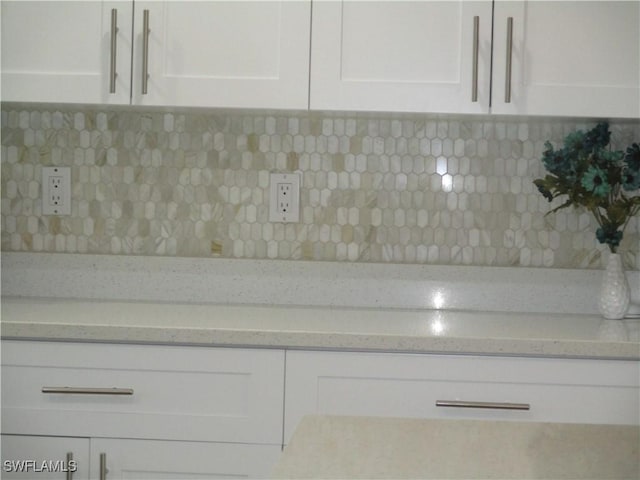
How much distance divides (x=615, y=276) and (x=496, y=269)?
33 cm

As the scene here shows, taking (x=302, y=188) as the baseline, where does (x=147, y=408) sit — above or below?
below

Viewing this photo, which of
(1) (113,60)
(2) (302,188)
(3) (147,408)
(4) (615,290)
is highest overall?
(1) (113,60)

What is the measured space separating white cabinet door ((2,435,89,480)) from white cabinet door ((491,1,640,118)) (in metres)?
1.30

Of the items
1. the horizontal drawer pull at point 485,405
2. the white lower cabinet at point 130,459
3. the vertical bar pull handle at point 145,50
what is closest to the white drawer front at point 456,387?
the horizontal drawer pull at point 485,405

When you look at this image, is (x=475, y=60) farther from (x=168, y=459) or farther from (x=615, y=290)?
(x=168, y=459)

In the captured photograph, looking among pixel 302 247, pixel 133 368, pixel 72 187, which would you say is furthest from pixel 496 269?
pixel 72 187

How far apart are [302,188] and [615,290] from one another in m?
0.92

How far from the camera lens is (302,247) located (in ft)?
7.89

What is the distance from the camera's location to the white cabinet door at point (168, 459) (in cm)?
181

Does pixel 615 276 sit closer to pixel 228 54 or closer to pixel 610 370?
pixel 610 370

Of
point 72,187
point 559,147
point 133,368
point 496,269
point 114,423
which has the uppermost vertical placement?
point 559,147

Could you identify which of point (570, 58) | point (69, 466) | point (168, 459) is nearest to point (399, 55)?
point (570, 58)

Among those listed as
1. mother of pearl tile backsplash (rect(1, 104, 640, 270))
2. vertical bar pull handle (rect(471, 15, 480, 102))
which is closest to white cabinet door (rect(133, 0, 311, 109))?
mother of pearl tile backsplash (rect(1, 104, 640, 270))

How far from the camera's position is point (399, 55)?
2.07 meters
